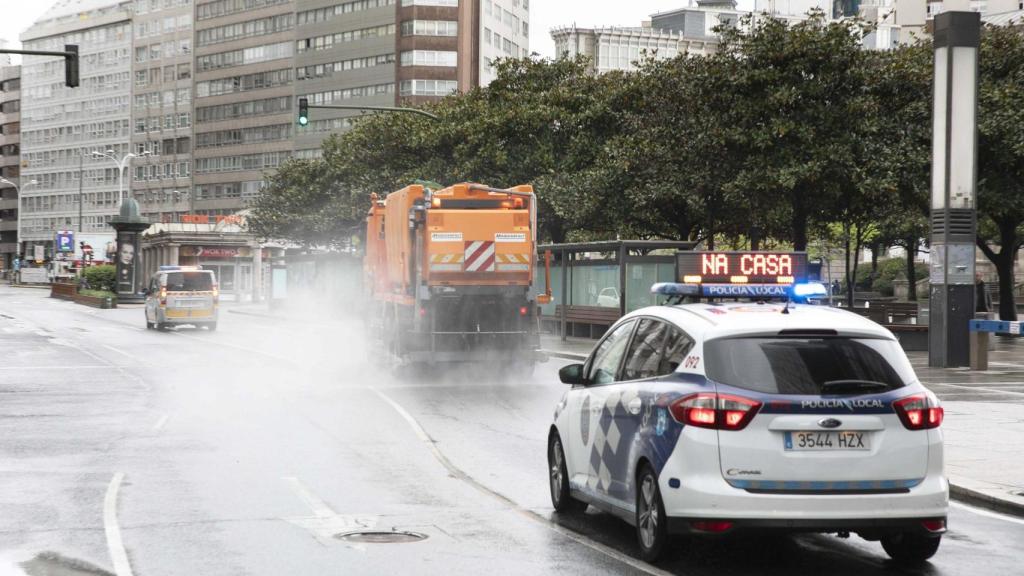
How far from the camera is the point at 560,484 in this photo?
32.1ft

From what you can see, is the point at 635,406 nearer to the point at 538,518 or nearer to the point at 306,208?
the point at 538,518

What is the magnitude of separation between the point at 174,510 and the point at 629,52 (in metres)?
147

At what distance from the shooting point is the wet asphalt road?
809 centimetres

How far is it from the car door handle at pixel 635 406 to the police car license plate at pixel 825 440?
1.02 m

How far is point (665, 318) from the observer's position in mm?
8461

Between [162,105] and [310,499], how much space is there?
139 meters

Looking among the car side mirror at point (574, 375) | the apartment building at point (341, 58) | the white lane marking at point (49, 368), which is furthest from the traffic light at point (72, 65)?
the apartment building at point (341, 58)

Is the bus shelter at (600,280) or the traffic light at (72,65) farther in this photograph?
the bus shelter at (600,280)

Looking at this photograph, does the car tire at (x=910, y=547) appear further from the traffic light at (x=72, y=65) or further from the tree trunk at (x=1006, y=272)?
the tree trunk at (x=1006, y=272)

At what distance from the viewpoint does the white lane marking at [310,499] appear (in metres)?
9.83

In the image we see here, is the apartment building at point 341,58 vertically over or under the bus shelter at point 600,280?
over

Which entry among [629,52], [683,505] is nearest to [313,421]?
[683,505]

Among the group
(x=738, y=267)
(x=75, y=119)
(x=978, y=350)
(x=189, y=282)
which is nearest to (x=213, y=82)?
(x=75, y=119)

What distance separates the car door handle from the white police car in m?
0.07
